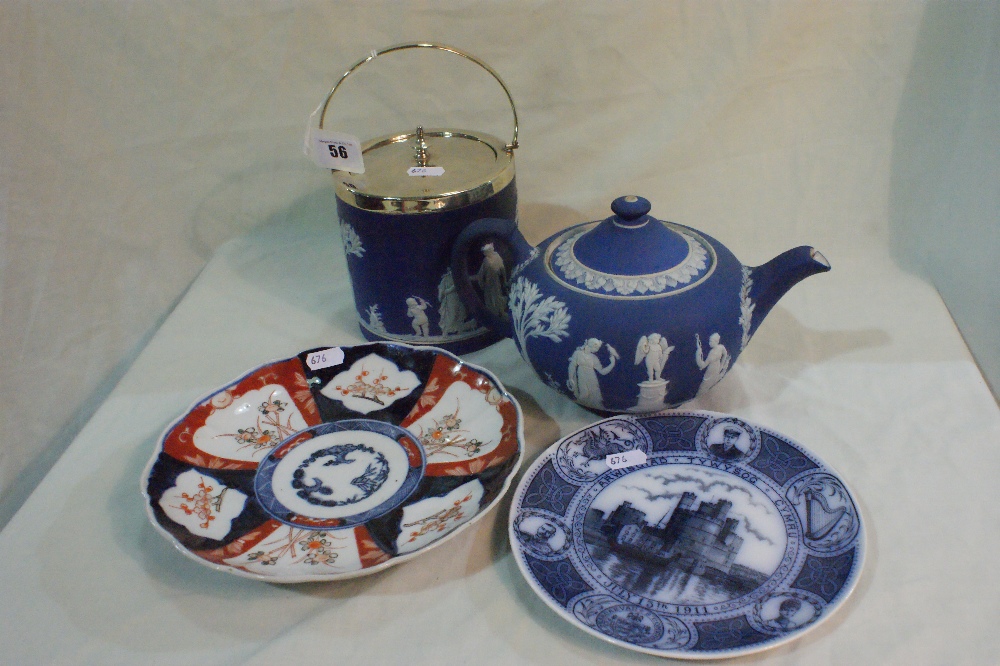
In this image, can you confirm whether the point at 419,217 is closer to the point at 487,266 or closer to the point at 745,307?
the point at 487,266

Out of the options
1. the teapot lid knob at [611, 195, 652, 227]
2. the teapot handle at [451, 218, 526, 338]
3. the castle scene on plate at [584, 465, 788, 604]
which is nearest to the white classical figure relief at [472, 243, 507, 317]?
the teapot handle at [451, 218, 526, 338]

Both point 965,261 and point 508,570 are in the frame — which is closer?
point 508,570

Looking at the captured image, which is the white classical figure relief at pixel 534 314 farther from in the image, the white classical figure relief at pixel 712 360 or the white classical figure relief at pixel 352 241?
the white classical figure relief at pixel 352 241

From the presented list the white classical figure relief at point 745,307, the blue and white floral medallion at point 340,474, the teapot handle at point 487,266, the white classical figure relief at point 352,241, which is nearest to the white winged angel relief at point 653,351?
the white classical figure relief at point 745,307

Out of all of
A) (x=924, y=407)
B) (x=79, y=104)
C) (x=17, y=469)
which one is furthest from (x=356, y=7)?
(x=924, y=407)

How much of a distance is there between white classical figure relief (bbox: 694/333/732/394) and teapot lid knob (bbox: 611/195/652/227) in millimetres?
165

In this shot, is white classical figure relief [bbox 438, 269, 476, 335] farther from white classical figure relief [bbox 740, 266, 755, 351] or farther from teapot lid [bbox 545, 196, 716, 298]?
white classical figure relief [bbox 740, 266, 755, 351]

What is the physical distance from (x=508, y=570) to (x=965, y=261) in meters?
0.99

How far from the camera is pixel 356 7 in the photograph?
145 cm

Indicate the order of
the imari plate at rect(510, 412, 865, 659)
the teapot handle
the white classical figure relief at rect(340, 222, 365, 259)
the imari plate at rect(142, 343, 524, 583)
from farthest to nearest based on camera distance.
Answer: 1. the white classical figure relief at rect(340, 222, 365, 259)
2. the teapot handle
3. the imari plate at rect(142, 343, 524, 583)
4. the imari plate at rect(510, 412, 865, 659)

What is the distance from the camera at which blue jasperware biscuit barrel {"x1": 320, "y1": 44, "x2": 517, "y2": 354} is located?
1.18 metres

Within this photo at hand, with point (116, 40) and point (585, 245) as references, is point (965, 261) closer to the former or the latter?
point (585, 245)

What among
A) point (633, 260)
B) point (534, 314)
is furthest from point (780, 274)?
point (534, 314)

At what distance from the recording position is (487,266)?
4.05 ft
